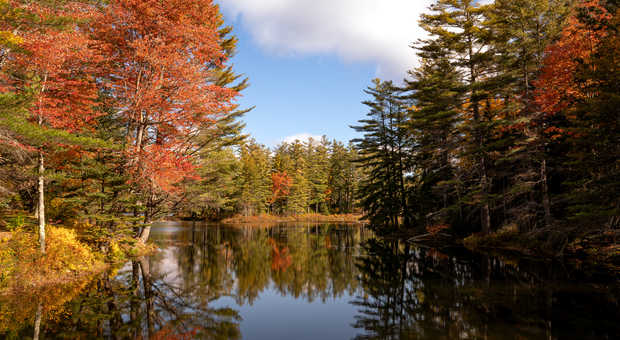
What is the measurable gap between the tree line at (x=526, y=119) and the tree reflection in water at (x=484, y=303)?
3422mm

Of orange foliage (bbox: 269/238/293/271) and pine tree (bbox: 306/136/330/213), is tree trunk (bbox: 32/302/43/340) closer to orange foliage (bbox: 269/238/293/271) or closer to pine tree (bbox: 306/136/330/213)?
orange foliage (bbox: 269/238/293/271)

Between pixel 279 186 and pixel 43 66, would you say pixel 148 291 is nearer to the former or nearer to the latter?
pixel 43 66

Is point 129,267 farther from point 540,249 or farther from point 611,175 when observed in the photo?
point 540,249

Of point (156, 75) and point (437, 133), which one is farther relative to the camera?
point (437, 133)

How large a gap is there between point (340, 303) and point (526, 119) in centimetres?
1495

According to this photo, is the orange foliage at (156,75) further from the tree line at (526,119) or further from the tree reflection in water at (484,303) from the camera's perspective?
the tree line at (526,119)

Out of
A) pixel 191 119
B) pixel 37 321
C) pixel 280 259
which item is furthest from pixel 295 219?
pixel 37 321

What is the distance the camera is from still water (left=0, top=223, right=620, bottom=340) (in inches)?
253

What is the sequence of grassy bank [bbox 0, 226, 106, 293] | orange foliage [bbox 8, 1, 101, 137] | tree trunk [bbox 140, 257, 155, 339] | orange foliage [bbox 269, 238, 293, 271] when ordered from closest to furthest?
tree trunk [bbox 140, 257, 155, 339] → grassy bank [bbox 0, 226, 106, 293] → orange foliage [bbox 8, 1, 101, 137] → orange foliage [bbox 269, 238, 293, 271]

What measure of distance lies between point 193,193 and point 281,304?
1606 cm

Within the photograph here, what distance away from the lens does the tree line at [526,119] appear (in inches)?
445

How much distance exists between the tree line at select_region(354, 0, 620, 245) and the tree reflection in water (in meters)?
3.42

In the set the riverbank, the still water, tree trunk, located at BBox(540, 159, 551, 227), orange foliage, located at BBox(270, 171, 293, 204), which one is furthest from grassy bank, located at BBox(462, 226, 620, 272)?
orange foliage, located at BBox(270, 171, 293, 204)

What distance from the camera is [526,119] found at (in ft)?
55.0
